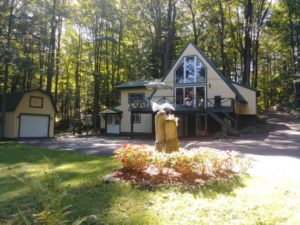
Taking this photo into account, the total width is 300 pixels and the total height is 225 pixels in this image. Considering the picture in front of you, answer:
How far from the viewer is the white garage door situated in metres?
25.6

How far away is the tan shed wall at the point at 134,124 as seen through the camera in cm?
2705

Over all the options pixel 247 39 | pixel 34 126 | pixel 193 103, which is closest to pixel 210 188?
pixel 193 103

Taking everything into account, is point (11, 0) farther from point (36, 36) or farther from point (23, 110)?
point (23, 110)

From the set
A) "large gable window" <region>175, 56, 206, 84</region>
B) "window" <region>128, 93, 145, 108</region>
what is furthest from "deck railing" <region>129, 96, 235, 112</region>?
"large gable window" <region>175, 56, 206, 84</region>

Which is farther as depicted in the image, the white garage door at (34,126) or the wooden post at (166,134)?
the white garage door at (34,126)

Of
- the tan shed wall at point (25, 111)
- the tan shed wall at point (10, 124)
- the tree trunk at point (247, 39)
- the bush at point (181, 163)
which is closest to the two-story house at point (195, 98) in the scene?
the tree trunk at point (247, 39)

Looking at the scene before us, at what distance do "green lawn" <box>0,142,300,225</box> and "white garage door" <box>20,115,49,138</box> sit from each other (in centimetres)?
1852

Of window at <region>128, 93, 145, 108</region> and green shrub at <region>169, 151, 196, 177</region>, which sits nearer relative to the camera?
green shrub at <region>169, 151, 196, 177</region>

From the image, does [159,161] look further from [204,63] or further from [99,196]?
[204,63]

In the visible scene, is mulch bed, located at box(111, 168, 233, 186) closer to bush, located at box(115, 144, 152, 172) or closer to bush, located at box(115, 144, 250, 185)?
bush, located at box(115, 144, 250, 185)

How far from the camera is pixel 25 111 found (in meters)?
25.9

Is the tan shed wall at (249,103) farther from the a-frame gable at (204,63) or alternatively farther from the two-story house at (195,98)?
the a-frame gable at (204,63)

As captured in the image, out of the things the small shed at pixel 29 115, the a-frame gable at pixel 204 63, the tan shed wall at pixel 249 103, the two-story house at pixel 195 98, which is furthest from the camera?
the tan shed wall at pixel 249 103

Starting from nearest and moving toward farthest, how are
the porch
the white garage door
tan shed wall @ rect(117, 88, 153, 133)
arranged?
the porch
the white garage door
tan shed wall @ rect(117, 88, 153, 133)
